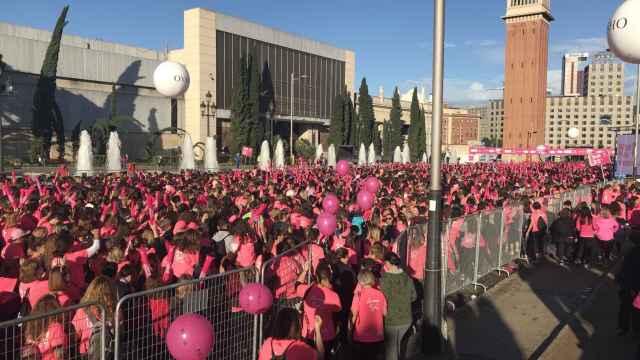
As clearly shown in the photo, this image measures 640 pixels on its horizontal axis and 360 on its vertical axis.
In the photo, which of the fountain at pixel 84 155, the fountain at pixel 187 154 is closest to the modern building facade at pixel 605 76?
the fountain at pixel 187 154

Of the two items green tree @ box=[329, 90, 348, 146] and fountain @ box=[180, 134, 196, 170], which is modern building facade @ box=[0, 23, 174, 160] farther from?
Result: fountain @ box=[180, 134, 196, 170]

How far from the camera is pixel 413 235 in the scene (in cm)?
801

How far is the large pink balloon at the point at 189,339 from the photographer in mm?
3484

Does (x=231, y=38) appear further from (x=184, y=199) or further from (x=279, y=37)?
(x=184, y=199)

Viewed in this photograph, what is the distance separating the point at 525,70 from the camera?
3314 inches

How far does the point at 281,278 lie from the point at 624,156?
3128cm

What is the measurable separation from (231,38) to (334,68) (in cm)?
2024

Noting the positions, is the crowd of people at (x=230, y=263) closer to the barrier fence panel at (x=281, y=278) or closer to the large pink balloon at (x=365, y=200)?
the barrier fence panel at (x=281, y=278)

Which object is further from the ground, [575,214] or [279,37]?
[279,37]

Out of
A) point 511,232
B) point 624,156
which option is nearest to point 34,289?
point 511,232

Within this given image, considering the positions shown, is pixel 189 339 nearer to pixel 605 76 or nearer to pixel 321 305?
pixel 321 305

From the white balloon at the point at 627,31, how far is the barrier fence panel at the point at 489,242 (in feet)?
16.0

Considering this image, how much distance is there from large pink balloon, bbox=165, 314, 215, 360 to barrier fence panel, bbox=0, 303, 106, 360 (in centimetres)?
82

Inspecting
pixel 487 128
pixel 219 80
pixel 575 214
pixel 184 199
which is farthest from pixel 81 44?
pixel 487 128
